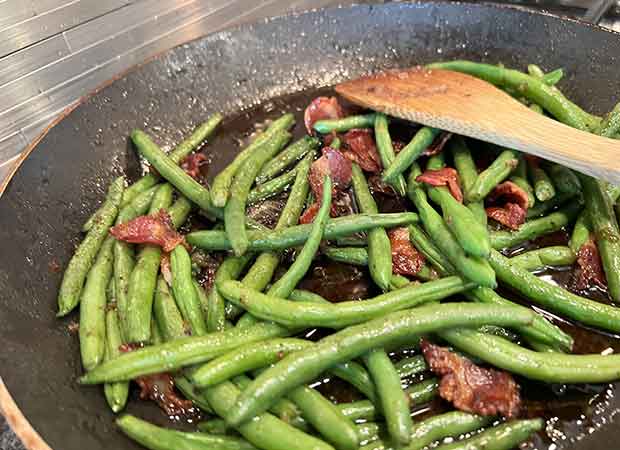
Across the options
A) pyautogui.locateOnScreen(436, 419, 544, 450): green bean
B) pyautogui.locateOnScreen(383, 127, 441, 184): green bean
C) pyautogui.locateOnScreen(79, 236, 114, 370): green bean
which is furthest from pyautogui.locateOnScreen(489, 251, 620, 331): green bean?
pyautogui.locateOnScreen(79, 236, 114, 370): green bean

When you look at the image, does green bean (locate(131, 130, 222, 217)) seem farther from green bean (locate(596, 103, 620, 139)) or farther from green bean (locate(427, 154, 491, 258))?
green bean (locate(596, 103, 620, 139))

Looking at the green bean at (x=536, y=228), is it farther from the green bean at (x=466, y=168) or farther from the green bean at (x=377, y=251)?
the green bean at (x=377, y=251)

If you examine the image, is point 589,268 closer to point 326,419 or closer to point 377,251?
point 377,251

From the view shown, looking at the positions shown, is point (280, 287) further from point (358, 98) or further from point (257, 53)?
point (257, 53)

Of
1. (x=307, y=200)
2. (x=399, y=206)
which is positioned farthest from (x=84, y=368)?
(x=399, y=206)

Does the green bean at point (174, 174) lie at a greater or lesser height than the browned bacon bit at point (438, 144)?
greater

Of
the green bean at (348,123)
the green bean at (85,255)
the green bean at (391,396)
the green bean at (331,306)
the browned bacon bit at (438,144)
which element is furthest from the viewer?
the green bean at (348,123)

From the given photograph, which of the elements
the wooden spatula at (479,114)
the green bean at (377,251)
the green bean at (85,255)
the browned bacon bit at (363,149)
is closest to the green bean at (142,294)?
the green bean at (85,255)
